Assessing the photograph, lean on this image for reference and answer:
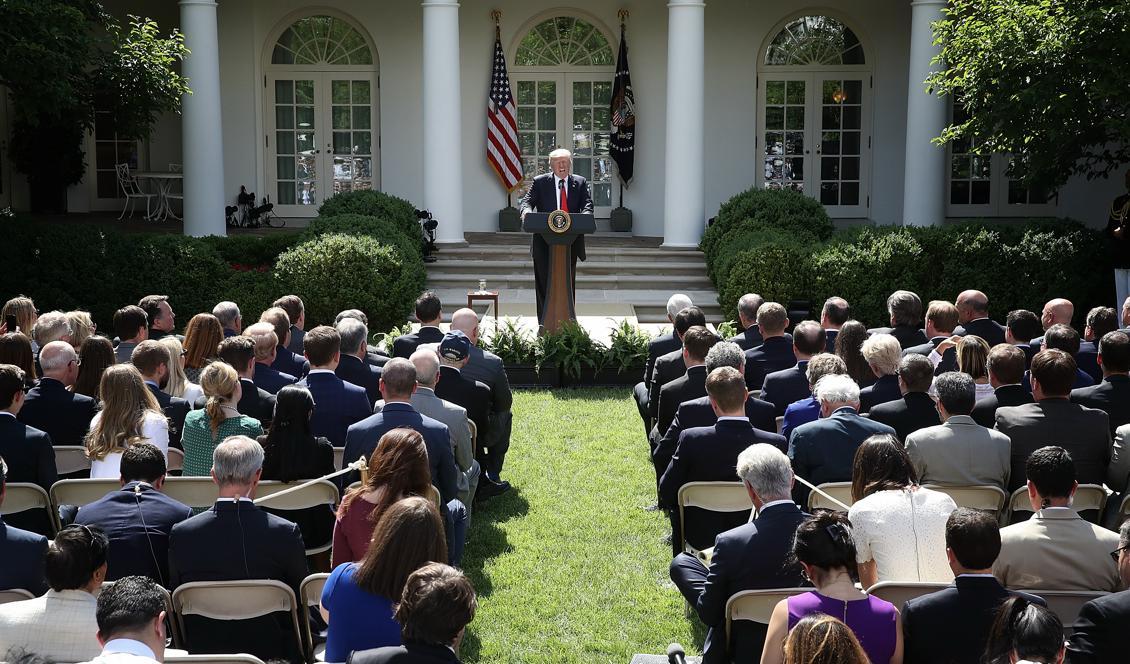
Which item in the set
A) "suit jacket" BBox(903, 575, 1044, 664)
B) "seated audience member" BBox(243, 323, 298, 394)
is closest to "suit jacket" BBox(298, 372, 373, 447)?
"seated audience member" BBox(243, 323, 298, 394)

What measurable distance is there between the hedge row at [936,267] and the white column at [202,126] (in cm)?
796

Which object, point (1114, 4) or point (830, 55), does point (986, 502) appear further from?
point (830, 55)

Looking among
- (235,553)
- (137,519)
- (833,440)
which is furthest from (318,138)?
(235,553)

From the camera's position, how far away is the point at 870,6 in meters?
20.5

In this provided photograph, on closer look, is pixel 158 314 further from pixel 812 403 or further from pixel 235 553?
pixel 812 403

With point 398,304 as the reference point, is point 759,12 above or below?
above

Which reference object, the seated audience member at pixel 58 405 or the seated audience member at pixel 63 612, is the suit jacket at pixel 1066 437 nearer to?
the seated audience member at pixel 63 612

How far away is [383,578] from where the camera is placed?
402 centimetres

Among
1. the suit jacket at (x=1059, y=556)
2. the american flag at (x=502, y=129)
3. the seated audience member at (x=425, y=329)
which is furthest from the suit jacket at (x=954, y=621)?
the american flag at (x=502, y=129)

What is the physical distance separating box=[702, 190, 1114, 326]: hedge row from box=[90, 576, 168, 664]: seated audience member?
1158 cm

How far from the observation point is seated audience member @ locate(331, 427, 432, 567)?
4926mm

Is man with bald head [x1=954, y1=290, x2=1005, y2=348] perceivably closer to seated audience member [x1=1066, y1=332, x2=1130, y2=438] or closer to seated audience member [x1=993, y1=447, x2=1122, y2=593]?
seated audience member [x1=1066, y1=332, x2=1130, y2=438]

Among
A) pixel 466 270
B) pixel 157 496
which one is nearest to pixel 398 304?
pixel 466 270

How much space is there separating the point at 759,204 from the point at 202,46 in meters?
8.48
